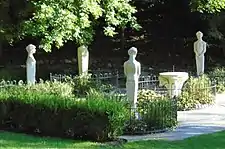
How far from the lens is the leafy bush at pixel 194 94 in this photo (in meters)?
16.9

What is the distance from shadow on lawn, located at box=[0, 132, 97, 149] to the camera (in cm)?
1101

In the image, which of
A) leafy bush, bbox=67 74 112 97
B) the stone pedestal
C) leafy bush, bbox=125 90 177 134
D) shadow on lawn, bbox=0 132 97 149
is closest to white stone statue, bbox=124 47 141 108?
leafy bush, bbox=125 90 177 134

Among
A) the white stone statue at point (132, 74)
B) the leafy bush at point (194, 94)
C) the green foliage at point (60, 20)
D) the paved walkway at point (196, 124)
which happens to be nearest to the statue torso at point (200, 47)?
the leafy bush at point (194, 94)

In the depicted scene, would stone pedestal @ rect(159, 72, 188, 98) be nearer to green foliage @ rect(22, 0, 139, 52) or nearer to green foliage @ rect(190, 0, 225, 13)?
green foliage @ rect(22, 0, 139, 52)

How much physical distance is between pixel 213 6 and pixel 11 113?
45.5 ft

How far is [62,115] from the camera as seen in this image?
12.3 m

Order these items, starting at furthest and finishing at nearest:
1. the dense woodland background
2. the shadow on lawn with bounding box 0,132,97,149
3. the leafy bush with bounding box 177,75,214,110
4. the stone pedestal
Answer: the dense woodland background → the stone pedestal → the leafy bush with bounding box 177,75,214,110 → the shadow on lawn with bounding box 0,132,97,149

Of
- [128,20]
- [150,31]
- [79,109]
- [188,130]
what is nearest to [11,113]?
[79,109]

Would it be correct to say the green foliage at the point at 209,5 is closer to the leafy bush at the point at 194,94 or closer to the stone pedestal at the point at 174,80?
the leafy bush at the point at 194,94

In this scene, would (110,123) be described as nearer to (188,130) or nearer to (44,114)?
(44,114)

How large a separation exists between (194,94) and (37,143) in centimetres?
731

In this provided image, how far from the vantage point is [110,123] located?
38.1 feet

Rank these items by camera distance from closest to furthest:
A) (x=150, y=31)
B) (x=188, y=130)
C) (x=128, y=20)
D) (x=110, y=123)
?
(x=110, y=123)
(x=188, y=130)
(x=128, y=20)
(x=150, y=31)

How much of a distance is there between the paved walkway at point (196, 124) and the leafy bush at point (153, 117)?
10.6 inches
